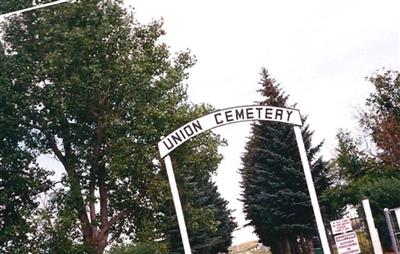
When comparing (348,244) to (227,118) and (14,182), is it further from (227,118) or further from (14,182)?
(14,182)

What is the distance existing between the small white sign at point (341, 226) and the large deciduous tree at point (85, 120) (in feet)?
20.9

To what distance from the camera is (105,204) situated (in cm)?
1599

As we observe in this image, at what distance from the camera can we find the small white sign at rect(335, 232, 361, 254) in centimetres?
977

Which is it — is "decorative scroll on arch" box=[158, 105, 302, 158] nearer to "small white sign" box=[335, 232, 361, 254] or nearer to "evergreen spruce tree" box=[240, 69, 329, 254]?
"small white sign" box=[335, 232, 361, 254]

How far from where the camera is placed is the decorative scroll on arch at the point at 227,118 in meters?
8.88

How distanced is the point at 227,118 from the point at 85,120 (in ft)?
26.3

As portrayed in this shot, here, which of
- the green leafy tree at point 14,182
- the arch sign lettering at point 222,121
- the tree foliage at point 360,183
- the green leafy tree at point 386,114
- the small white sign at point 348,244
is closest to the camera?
the arch sign lettering at point 222,121

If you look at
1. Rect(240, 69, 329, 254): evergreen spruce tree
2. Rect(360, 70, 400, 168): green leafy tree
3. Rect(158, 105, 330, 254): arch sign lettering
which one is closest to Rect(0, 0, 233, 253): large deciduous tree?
Rect(158, 105, 330, 254): arch sign lettering

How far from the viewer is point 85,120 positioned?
16.0 meters

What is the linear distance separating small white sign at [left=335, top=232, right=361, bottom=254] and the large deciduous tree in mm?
→ 6508

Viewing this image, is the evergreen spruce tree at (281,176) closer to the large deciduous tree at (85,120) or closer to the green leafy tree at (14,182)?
the large deciduous tree at (85,120)

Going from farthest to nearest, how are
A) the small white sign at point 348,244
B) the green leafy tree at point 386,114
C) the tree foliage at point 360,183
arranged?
1. the green leafy tree at point 386,114
2. the tree foliage at point 360,183
3. the small white sign at point 348,244

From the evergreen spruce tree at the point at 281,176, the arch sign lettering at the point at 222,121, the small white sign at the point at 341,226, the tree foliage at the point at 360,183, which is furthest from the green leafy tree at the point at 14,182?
the evergreen spruce tree at the point at 281,176

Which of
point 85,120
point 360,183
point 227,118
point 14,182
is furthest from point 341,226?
point 360,183
